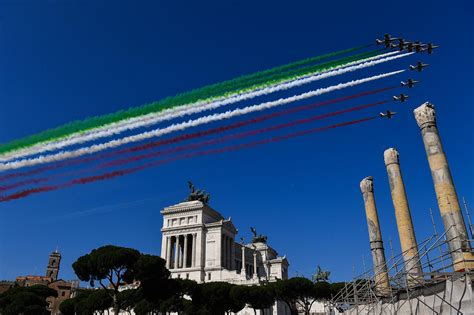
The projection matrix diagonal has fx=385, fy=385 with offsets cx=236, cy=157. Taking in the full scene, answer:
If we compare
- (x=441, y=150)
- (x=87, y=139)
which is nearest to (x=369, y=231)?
(x=441, y=150)

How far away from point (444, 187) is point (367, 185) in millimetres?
12668

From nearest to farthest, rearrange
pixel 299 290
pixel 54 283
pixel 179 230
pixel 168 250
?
pixel 299 290, pixel 168 250, pixel 179 230, pixel 54 283

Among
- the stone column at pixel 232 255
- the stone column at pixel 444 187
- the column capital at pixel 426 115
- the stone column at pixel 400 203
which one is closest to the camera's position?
the stone column at pixel 444 187

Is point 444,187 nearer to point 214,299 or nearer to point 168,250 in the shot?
point 214,299

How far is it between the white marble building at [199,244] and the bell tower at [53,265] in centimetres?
6641

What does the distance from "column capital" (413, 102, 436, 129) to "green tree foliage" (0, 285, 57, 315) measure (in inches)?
2334

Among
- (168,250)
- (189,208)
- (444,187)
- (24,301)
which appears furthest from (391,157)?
(168,250)

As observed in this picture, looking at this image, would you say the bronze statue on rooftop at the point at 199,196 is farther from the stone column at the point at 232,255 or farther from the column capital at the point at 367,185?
the column capital at the point at 367,185

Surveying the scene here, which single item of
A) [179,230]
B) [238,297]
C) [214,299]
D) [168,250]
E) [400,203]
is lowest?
[214,299]

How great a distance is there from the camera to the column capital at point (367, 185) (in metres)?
37.3

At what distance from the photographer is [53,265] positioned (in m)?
131

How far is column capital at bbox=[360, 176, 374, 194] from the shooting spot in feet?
122

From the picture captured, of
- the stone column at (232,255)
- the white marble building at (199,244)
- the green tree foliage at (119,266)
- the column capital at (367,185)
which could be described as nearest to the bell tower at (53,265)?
the white marble building at (199,244)

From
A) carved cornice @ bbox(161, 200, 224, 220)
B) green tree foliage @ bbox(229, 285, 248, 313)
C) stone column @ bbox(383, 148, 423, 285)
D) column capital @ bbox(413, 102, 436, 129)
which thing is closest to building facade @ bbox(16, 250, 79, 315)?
carved cornice @ bbox(161, 200, 224, 220)
